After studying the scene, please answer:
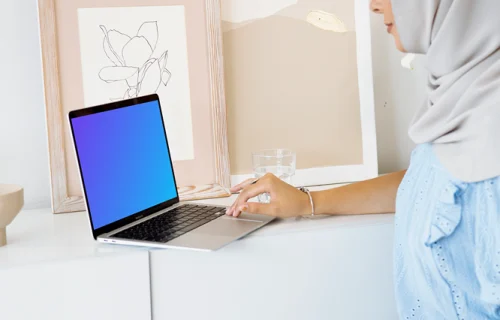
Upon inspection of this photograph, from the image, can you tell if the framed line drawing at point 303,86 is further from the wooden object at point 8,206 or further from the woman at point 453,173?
the wooden object at point 8,206

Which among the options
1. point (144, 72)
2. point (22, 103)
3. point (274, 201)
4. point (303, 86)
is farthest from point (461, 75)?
point (22, 103)

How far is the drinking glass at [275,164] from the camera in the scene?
134cm

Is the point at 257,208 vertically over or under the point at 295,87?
under

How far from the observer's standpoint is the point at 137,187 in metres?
1.18

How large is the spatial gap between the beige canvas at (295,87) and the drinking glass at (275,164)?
0.07m

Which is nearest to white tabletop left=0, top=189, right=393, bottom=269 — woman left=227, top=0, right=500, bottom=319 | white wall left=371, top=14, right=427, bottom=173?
woman left=227, top=0, right=500, bottom=319

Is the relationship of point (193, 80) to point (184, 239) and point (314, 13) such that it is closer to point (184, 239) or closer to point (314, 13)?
point (314, 13)

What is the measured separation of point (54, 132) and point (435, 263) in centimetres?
72

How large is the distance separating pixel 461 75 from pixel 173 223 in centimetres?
52

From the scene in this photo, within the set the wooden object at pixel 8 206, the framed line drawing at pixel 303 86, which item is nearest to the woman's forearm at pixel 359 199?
the framed line drawing at pixel 303 86

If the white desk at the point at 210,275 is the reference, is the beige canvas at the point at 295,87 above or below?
above

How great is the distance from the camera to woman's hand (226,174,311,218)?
3.77 ft

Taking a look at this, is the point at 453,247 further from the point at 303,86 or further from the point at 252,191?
the point at 303,86

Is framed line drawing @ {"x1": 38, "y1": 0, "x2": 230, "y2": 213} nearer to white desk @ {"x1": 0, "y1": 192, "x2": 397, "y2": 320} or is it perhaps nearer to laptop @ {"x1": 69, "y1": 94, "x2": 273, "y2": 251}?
laptop @ {"x1": 69, "y1": 94, "x2": 273, "y2": 251}
